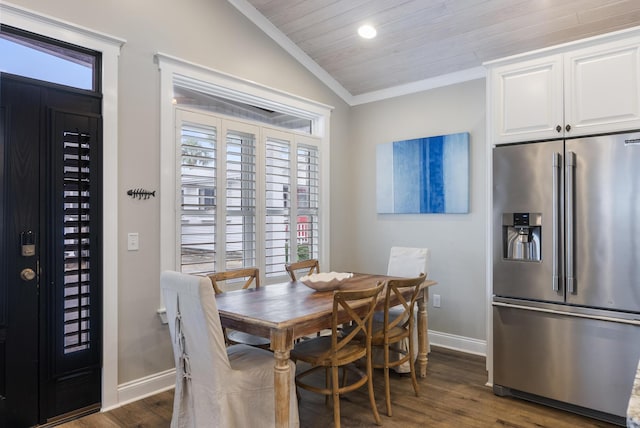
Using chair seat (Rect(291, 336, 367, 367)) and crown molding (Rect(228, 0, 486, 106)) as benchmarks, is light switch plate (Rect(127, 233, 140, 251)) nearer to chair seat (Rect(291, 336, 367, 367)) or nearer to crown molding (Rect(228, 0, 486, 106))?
chair seat (Rect(291, 336, 367, 367))

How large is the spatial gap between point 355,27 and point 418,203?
5.86 feet

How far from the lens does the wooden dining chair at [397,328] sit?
8.68 feet

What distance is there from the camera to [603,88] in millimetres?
2629

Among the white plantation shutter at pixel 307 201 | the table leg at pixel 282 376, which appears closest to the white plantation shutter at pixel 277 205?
the white plantation shutter at pixel 307 201

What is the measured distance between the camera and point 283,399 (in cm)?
206

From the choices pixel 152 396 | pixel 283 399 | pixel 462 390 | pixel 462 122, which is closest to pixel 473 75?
pixel 462 122

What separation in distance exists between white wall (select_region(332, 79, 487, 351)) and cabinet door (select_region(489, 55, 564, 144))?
0.83m

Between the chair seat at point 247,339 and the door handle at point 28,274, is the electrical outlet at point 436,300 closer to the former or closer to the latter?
the chair seat at point 247,339

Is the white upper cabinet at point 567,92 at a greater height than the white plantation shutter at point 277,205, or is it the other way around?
the white upper cabinet at point 567,92

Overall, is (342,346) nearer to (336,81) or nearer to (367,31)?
(367,31)

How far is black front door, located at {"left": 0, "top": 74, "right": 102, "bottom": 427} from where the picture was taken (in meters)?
2.36

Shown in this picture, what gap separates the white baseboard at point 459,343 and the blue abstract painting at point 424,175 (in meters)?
1.22

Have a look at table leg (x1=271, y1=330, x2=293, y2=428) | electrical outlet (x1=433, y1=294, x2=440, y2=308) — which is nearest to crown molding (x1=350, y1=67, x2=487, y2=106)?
electrical outlet (x1=433, y1=294, x2=440, y2=308)

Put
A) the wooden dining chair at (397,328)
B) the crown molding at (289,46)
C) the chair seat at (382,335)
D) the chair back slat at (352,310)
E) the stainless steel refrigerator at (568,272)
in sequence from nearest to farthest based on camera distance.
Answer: the chair back slat at (352,310) < the stainless steel refrigerator at (568,272) < the wooden dining chair at (397,328) < the chair seat at (382,335) < the crown molding at (289,46)
